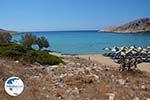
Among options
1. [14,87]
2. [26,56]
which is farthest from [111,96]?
[26,56]

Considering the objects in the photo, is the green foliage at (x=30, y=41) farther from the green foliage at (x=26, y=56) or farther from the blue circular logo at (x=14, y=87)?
the blue circular logo at (x=14, y=87)

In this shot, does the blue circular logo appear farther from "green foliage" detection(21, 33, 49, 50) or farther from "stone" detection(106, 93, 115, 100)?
"green foliage" detection(21, 33, 49, 50)

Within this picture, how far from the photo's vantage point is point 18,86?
7.05 metres

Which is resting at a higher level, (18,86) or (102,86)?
(18,86)

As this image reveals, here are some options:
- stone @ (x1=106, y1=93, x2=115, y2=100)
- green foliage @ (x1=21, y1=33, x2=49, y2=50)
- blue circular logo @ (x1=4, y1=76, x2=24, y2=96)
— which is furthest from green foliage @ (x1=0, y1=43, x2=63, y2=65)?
green foliage @ (x1=21, y1=33, x2=49, y2=50)

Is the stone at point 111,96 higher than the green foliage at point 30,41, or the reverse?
the stone at point 111,96

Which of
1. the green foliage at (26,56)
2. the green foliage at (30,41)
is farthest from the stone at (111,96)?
the green foliage at (30,41)

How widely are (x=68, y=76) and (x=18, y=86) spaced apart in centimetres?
559

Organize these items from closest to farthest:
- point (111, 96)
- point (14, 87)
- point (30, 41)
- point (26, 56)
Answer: point (14, 87), point (111, 96), point (26, 56), point (30, 41)

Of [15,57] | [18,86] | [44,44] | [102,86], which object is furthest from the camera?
[44,44]

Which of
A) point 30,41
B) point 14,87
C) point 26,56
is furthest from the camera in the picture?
point 30,41

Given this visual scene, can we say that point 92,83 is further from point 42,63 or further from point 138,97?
point 42,63

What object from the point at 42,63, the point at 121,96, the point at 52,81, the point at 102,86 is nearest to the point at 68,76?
the point at 52,81

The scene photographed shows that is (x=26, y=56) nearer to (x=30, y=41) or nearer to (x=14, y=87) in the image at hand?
(x=14, y=87)
